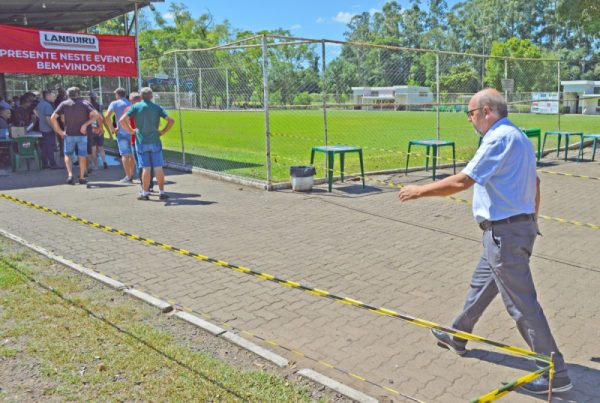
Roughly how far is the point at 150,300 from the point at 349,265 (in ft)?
7.49

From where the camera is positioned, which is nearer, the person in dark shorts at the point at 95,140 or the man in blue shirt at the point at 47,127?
the person in dark shorts at the point at 95,140

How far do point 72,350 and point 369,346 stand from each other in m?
2.25

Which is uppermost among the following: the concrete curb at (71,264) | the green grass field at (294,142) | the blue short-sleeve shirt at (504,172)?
the blue short-sleeve shirt at (504,172)

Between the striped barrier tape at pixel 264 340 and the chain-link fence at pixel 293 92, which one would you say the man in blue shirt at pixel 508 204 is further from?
the chain-link fence at pixel 293 92

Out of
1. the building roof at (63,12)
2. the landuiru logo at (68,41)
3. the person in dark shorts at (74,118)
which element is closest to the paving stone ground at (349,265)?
the person in dark shorts at (74,118)

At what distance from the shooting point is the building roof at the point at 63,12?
1513 cm

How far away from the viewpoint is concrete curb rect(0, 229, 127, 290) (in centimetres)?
556

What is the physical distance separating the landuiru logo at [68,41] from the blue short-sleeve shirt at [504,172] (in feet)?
43.2

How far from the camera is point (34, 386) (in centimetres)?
367

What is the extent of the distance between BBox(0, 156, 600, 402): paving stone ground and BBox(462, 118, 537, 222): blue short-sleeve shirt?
1.23 metres

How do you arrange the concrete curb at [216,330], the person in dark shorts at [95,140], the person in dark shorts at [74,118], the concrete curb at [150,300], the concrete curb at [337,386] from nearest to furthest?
the concrete curb at [337,386], the concrete curb at [216,330], the concrete curb at [150,300], the person in dark shorts at [74,118], the person in dark shorts at [95,140]

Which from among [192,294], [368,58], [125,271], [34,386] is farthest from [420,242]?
[368,58]

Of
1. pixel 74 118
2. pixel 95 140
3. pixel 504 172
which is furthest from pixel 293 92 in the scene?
pixel 504 172

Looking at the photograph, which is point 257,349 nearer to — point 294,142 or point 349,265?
point 349,265
